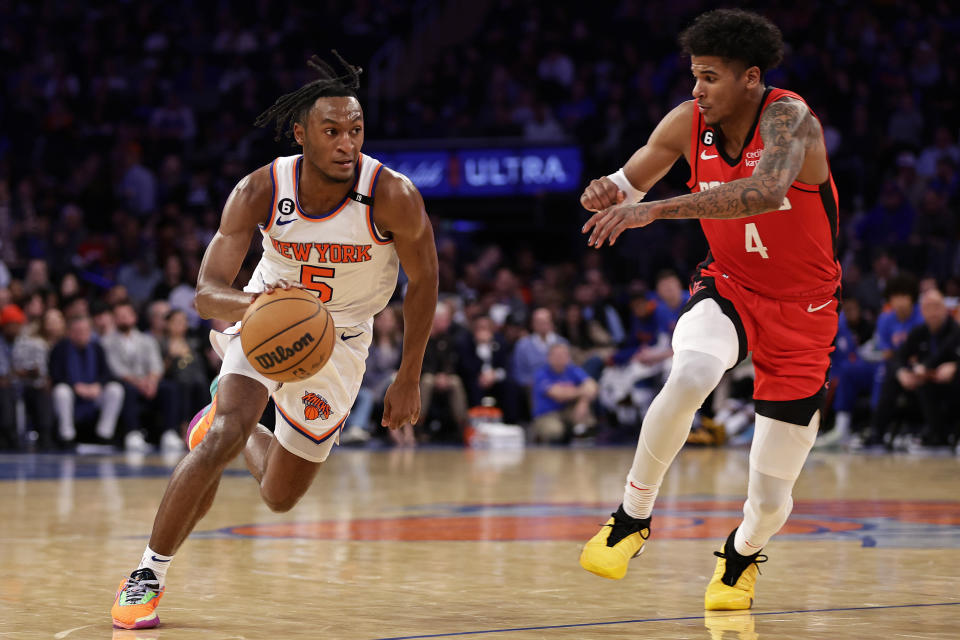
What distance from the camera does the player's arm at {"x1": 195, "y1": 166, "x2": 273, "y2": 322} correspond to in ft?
14.8

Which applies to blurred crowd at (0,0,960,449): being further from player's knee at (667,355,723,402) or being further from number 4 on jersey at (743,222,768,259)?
player's knee at (667,355,723,402)

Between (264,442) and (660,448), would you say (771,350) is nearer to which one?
(660,448)

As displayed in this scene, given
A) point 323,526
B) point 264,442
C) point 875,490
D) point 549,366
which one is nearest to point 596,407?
point 549,366

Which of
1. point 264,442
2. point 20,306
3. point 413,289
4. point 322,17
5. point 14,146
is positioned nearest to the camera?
point 413,289

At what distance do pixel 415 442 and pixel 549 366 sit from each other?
173cm

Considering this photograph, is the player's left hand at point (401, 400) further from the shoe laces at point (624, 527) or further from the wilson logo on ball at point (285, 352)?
the shoe laces at point (624, 527)

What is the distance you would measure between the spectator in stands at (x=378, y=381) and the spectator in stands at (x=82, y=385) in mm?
2535

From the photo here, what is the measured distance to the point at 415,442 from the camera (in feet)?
48.3

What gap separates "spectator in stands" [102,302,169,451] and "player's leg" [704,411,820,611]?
10.0 m

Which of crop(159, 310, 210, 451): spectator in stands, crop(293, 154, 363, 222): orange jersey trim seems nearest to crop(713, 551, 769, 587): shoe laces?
crop(293, 154, 363, 222): orange jersey trim

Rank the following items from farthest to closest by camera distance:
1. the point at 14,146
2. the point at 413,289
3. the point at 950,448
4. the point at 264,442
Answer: the point at 14,146, the point at 950,448, the point at 264,442, the point at 413,289

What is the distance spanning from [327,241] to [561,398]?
9.69 m

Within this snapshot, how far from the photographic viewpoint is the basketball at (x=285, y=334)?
4.33m

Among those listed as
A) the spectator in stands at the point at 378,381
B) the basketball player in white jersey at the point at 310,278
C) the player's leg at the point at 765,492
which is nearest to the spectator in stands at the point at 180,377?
the spectator in stands at the point at 378,381
